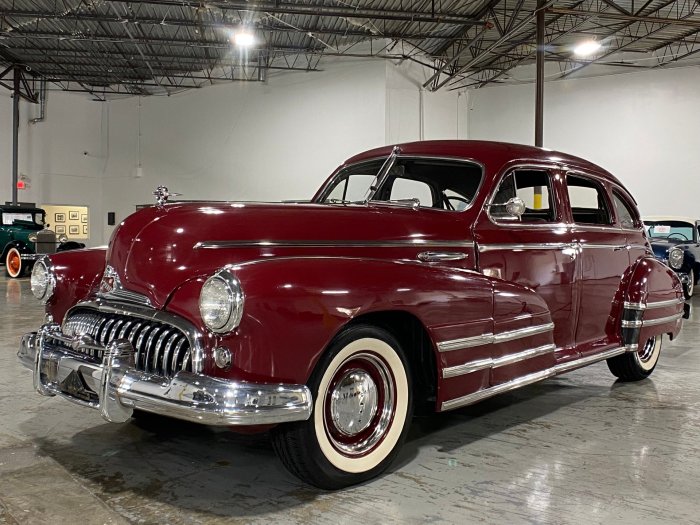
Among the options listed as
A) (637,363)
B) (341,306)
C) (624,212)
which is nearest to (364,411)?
(341,306)

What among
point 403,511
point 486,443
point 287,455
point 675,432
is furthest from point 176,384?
point 675,432

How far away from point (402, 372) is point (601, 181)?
2661 mm

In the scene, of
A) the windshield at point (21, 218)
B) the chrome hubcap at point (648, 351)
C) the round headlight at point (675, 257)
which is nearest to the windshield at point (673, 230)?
the round headlight at point (675, 257)

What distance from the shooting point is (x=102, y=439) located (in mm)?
3348

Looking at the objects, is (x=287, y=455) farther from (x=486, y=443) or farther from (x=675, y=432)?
(x=675, y=432)

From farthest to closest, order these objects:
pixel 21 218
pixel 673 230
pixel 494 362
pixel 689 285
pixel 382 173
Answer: pixel 21 218 < pixel 673 230 < pixel 689 285 < pixel 382 173 < pixel 494 362

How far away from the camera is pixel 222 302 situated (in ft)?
Result: 7.58

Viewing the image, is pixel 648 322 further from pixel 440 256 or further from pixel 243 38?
pixel 243 38

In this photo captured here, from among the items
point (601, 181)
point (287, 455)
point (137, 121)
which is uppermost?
point (137, 121)

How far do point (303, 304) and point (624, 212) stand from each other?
3382 millimetres

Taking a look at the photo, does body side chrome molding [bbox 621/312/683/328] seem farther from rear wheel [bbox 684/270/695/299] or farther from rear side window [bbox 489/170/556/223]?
rear wheel [bbox 684/270/695/299]

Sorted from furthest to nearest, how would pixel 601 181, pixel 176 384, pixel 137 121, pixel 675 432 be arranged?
pixel 137 121
pixel 601 181
pixel 675 432
pixel 176 384

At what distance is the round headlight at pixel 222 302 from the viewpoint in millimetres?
2287

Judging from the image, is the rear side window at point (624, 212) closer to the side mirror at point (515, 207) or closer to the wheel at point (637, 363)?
the wheel at point (637, 363)
